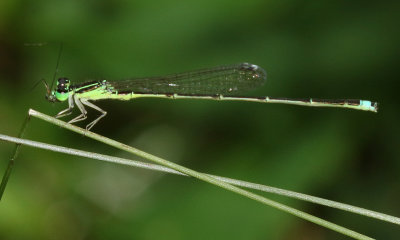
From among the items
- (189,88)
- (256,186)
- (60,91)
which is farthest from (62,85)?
(256,186)

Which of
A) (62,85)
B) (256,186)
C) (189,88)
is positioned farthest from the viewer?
(189,88)

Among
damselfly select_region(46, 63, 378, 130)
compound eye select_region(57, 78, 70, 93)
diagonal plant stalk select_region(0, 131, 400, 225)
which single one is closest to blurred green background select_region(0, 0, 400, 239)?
damselfly select_region(46, 63, 378, 130)

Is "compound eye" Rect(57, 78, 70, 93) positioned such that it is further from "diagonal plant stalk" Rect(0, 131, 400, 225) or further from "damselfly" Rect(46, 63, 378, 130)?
"diagonal plant stalk" Rect(0, 131, 400, 225)

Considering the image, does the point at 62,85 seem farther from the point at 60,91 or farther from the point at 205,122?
the point at 205,122

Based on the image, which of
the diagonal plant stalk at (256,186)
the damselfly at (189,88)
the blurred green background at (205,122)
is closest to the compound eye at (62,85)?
the damselfly at (189,88)

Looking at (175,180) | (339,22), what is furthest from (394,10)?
(175,180)

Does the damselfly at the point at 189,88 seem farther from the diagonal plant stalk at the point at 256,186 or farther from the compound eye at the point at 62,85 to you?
the diagonal plant stalk at the point at 256,186
